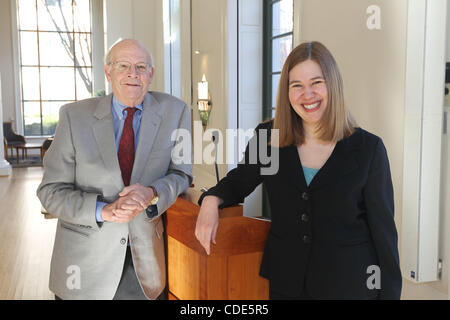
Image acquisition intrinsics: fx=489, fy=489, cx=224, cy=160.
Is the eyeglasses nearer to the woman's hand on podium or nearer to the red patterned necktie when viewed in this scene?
the red patterned necktie

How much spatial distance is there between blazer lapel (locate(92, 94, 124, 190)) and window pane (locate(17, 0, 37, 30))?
17894 mm

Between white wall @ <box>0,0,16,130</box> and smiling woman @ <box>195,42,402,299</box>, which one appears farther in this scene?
white wall @ <box>0,0,16,130</box>

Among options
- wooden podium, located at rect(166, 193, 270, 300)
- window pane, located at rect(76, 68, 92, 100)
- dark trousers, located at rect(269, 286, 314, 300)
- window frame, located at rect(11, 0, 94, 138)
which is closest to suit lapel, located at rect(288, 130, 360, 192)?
wooden podium, located at rect(166, 193, 270, 300)

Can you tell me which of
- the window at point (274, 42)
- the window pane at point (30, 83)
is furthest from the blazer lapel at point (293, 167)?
the window pane at point (30, 83)

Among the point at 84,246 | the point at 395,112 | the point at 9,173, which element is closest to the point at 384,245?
the point at 84,246

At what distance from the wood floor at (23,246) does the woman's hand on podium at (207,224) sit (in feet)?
11.5

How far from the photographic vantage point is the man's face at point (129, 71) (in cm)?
222

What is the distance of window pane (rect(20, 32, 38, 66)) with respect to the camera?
18.2m

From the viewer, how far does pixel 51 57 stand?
1869 cm

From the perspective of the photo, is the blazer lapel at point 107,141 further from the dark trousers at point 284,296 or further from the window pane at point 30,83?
the window pane at point 30,83

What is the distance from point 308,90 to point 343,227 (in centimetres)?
50

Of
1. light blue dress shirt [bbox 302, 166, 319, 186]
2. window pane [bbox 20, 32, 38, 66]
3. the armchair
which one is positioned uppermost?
window pane [bbox 20, 32, 38, 66]

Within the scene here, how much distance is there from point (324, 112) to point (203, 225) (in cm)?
60

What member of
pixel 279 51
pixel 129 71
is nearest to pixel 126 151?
pixel 129 71
